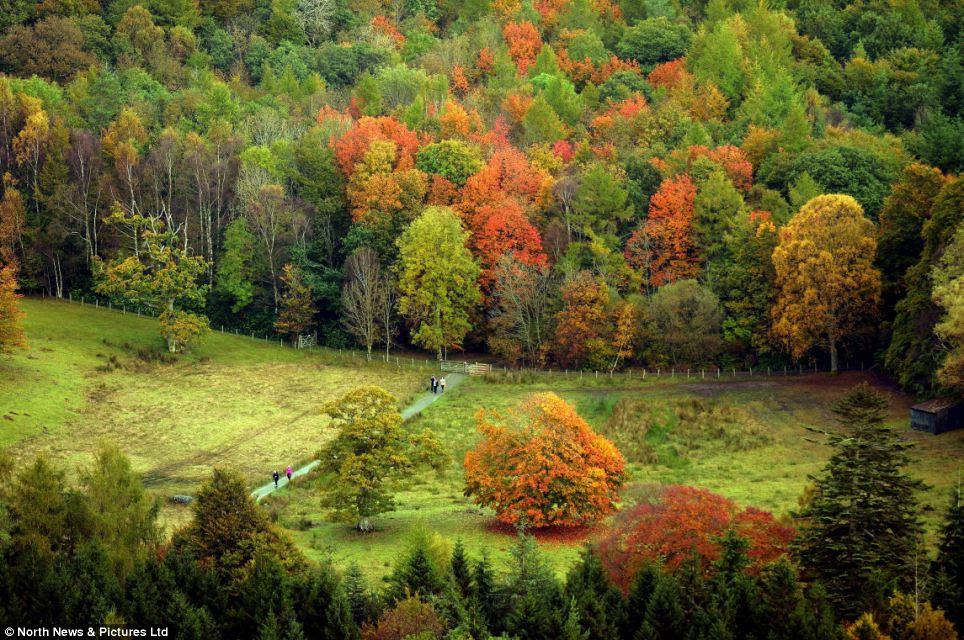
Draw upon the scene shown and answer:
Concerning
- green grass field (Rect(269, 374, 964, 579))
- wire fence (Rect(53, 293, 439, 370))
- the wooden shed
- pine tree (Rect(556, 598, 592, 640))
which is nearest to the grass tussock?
green grass field (Rect(269, 374, 964, 579))

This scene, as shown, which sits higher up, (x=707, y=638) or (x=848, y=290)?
(x=848, y=290)

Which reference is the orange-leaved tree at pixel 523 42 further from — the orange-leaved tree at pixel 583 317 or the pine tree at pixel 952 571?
the pine tree at pixel 952 571

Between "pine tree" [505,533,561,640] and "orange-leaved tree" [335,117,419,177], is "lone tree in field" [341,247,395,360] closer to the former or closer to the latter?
"orange-leaved tree" [335,117,419,177]

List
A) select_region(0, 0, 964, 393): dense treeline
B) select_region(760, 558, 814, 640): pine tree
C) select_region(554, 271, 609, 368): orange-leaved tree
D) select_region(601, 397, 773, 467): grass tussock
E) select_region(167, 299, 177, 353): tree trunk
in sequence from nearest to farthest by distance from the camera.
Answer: select_region(760, 558, 814, 640): pine tree → select_region(601, 397, 773, 467): grass tussock → select_region(0, 0, 964, 393): dense treeline → select_region(554, 271, 609, 368): orange-leaved tree → select_region(167, 299, 177, 353): tree trunk

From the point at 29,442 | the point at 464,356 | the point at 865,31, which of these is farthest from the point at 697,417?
the point at 865,31

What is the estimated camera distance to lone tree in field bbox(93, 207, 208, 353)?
96438 mm

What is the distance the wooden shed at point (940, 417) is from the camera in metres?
73.8

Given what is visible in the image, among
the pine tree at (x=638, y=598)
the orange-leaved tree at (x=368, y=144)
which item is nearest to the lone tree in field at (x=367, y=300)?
the orange-leaved tree at (x=368, y=144)

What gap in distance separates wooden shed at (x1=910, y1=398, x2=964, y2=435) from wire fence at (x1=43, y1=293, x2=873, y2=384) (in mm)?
12980

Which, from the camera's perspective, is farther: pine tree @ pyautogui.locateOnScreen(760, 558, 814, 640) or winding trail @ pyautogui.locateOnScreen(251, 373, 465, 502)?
winding trail @ pyautogui.locateOnScreen(251, 373, 465, 502)

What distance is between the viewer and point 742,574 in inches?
1967

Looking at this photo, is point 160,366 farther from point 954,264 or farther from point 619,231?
point 954,264

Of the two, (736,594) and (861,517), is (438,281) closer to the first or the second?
(861,517)

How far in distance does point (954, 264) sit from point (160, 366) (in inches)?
2011
